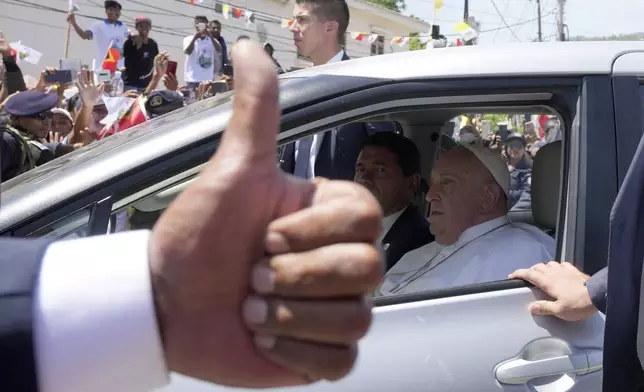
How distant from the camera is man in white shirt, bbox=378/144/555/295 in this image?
226 cm

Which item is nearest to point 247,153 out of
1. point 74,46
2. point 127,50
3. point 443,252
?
point 443,252

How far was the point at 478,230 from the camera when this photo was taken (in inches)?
99.8

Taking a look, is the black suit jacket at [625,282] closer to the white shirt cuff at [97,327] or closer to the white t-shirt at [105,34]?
the white shirt cuff at [97,327]

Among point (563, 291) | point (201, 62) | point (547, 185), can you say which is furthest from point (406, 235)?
point (201, 62)

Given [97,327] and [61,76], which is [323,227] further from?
[61,76]

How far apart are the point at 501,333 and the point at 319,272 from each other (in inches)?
46.4

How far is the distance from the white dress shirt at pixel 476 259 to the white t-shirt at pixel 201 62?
798cm

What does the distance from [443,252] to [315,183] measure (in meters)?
1.79

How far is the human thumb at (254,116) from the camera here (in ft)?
2.29

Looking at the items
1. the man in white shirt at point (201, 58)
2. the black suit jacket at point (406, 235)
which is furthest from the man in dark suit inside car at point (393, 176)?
the man in white shirt at point (201, 58)

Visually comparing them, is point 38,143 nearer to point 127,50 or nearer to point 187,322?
point 187,322

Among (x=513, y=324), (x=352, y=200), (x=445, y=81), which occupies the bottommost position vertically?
(x=513, y=324)

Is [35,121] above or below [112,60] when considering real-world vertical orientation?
below

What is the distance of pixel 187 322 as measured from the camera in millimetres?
734
